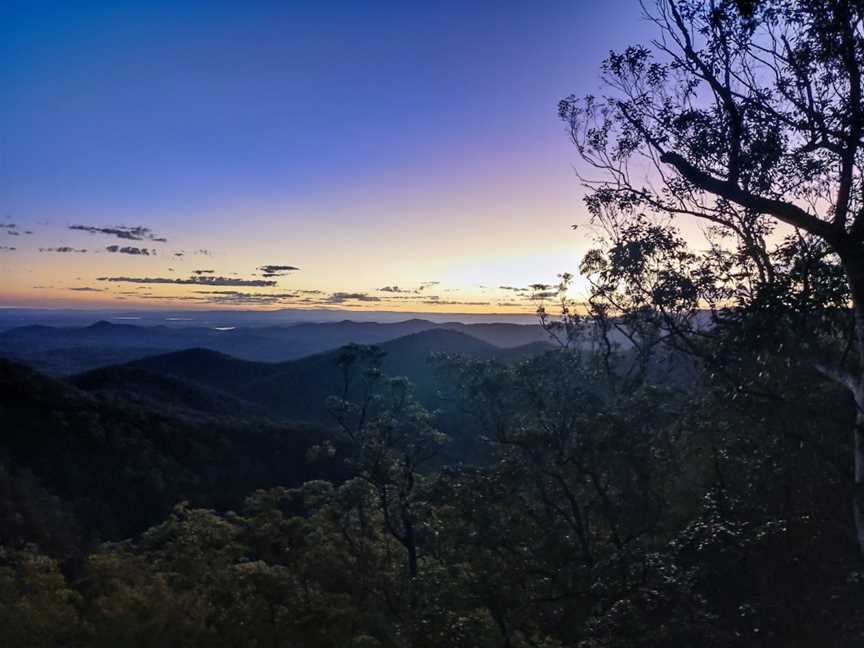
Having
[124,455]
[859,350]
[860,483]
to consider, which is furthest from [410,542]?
[124,455]

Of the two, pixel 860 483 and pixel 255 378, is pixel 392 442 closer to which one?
pixel 860 483

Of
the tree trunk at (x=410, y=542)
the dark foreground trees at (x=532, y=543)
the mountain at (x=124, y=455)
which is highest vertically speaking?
the dark foreground trees at (x=532, y=543)

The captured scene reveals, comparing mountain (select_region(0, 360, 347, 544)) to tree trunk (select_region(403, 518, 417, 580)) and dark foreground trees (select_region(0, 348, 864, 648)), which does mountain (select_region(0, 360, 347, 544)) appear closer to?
dark foreground trees (select_region(0, 348, 864, 648))

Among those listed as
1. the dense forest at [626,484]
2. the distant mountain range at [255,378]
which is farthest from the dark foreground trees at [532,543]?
the distant mountain range at [255,378]

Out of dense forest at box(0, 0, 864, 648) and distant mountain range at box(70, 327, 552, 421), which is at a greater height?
dense forest at box(0, 0, 864, 648)

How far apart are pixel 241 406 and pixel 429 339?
64.2m

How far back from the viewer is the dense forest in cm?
732

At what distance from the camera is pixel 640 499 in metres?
15.3

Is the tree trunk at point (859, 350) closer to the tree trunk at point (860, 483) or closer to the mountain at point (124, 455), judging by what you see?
the tree trunk at point (860, 483)

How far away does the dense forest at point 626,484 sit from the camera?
732 centimetres

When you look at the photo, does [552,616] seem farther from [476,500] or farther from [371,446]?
[371,446]

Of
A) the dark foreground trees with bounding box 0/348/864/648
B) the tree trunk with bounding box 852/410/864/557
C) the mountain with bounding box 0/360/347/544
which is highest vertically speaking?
the tree trunk with bounding box 852/410/864/557

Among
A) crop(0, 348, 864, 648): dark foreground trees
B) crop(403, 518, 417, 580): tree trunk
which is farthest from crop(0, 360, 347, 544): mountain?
crop(403, 518, 417, 580): tree trunk

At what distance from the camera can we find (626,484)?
591 inches
